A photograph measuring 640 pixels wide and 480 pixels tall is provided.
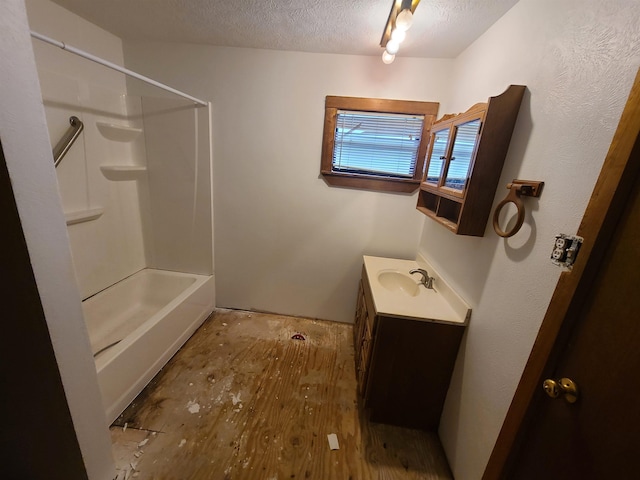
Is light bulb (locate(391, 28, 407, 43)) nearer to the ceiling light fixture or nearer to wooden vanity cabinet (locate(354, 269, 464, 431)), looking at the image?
the ceiling light fixture

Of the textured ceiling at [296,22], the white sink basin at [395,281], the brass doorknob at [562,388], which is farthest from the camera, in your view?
the white sink basin at [395,281]

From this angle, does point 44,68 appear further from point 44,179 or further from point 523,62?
point 523,62

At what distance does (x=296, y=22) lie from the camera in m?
1.47

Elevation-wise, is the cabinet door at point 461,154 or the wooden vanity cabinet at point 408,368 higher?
the cabinet door at point 461,154

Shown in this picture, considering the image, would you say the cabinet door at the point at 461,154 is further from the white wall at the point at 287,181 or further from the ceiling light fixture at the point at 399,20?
the white wall at the point at 287,181

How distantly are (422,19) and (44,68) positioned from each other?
2.21 meters

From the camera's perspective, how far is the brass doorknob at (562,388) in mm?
643

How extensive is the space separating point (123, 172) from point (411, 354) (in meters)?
2.56

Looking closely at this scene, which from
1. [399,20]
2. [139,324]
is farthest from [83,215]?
[399,20]

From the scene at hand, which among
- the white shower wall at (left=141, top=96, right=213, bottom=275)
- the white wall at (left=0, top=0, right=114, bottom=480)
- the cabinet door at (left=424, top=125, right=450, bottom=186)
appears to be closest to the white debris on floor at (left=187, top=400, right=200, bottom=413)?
the white wall at (left=0, top=0, right=114, bottom=480)

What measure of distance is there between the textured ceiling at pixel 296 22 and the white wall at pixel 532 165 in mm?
198

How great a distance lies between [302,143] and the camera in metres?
2.02

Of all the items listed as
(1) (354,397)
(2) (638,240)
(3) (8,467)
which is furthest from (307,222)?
(3) (8,467)

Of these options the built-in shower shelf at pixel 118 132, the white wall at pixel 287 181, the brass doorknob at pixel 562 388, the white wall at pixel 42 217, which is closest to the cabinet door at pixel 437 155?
the white wall at pixel 287 181
